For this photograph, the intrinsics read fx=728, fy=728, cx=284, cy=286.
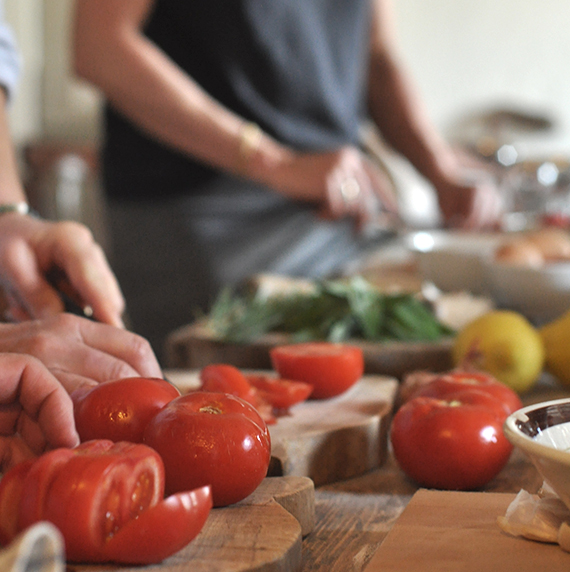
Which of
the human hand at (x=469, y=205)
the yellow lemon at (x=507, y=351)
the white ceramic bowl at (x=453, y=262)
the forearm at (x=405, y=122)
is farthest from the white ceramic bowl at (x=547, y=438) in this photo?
the forearm at (x=405, y=122)

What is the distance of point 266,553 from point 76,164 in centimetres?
637

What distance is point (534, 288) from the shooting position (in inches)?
61.4

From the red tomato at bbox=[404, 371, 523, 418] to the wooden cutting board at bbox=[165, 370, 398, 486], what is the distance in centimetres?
8

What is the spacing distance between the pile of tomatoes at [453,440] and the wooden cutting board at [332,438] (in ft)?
0.20

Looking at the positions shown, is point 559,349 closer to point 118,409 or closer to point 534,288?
point 534,288

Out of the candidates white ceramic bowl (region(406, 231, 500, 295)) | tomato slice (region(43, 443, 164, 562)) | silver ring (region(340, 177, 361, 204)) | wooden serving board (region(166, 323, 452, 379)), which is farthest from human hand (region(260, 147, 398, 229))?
tomato slice (region(43, 443, 164, 562))

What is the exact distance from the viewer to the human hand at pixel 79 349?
2.61 ft

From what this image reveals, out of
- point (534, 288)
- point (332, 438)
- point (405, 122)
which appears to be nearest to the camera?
point (332, 438)

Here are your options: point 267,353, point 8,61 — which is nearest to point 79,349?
point 267,353

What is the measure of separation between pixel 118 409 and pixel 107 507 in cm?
17

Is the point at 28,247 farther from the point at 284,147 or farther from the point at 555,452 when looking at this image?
the point at 284,147

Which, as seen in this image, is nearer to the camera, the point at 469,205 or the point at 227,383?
the point at 227,383

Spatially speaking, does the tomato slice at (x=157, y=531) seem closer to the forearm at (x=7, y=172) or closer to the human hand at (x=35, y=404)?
the human hand at (x=35, y=404)

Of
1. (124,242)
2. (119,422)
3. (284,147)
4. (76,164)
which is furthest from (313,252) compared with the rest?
(76,164)
